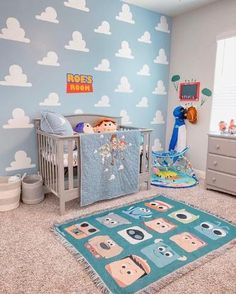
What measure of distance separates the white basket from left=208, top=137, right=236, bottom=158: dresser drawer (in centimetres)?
Answer: 211

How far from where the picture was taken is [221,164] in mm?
2707

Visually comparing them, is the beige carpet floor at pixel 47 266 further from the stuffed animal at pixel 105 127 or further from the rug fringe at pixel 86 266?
the stuffed animal at pixel 105 127

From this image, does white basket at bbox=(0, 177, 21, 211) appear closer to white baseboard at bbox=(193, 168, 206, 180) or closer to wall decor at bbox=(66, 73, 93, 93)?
wall decor at bbox=(66, 73, 93, 93)

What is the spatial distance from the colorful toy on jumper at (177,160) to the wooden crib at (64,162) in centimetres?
52

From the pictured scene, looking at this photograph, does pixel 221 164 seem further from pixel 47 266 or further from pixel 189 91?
pixel 47 266

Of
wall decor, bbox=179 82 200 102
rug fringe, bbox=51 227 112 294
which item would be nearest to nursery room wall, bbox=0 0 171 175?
wall decor, bbox=179 82 200 102

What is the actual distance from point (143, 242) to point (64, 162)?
3.22 feet

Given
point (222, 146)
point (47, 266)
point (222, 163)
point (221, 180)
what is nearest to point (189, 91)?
point (222, 146)

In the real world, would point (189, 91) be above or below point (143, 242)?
→ above

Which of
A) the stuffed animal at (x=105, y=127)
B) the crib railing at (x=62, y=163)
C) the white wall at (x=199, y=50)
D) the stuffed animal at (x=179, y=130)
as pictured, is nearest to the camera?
the crib railing at (x=62, y=163)

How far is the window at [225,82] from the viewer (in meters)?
3.02

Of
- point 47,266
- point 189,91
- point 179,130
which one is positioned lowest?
point 47,266

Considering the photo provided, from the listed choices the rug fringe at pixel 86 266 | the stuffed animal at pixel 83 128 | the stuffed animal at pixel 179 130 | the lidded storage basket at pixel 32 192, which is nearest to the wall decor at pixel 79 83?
the stuffed animal at pixel 83 128

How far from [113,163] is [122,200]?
16.5 inches
